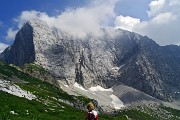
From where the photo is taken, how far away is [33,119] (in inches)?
1332

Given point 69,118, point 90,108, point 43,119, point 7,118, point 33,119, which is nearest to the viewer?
point 90,108

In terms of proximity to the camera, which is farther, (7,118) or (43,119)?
(43,119)

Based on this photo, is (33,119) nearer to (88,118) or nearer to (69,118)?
(88,118)

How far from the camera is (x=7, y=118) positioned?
29.2 meters

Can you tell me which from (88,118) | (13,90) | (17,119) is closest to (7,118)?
(17,119)

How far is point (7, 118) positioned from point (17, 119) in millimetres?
1258

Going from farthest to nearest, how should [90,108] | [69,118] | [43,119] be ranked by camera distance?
[69,118] < [43,119] < [90,108]

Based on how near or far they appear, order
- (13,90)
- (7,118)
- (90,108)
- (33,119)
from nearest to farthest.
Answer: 1. (90,108)
2. (7,118)
3. (33,119)
4. (13,90)

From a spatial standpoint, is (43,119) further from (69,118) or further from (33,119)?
(69,118)

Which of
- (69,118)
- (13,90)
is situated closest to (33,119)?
(69,118)

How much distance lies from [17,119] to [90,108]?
850cm

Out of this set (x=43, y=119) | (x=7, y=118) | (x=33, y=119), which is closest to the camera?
(x=7, y=118)

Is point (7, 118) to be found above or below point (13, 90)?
below

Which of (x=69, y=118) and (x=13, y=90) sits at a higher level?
(x=13, y=90)
